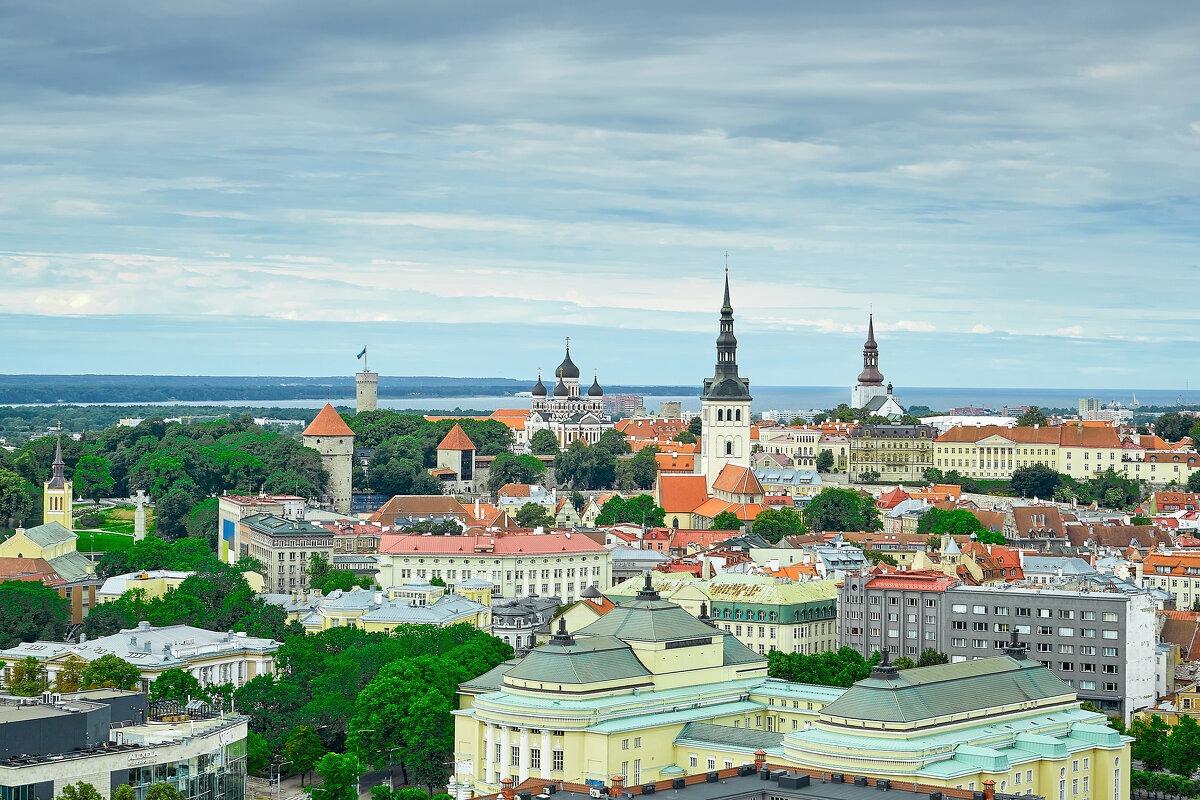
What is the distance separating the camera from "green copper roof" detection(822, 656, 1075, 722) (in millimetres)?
46031

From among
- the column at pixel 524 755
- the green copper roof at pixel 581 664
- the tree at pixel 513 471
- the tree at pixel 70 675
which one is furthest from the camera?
the tree at pixel 513 471

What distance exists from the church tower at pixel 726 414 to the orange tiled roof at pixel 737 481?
1247 mm

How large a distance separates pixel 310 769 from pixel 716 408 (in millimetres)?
70526

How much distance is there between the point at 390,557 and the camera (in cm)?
8962

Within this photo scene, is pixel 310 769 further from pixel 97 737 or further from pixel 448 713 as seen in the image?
pixel 97 737

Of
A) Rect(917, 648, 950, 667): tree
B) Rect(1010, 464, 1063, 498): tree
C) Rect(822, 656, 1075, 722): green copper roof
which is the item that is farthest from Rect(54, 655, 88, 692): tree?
Rect(1010, 464, 1063, 498): tree

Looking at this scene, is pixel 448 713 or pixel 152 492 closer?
pixel 448 713

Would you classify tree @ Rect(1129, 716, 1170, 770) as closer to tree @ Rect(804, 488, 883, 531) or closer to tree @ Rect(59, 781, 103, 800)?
tree @ Rect(59, 781, 103, 800)

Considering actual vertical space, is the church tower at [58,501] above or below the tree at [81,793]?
above

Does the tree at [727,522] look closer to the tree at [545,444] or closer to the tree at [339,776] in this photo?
the tree at [545,444]

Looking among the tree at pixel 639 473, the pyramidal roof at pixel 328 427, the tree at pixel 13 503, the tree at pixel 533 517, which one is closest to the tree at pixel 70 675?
the tree at pixel 13 503

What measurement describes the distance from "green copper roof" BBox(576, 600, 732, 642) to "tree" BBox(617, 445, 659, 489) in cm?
7627

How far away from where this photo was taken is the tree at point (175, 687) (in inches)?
2286

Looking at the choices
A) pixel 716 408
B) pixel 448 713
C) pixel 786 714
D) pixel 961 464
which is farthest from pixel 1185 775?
pixel 961 464
